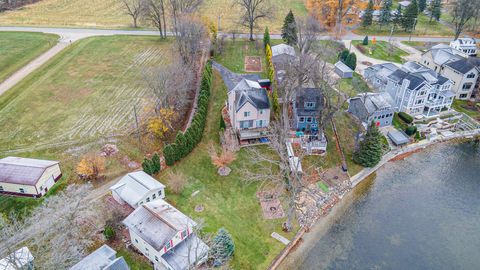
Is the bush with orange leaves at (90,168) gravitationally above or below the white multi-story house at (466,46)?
below

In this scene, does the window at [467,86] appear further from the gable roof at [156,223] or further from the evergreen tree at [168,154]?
the gable roof at [156,223]

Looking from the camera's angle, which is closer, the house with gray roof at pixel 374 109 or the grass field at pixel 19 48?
the house with gray roof at pixel 374 109

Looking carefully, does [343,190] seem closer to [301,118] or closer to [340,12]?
[301,118]

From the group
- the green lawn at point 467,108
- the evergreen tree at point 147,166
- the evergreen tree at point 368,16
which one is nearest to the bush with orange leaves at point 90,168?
the evergreen tree at point 147,166

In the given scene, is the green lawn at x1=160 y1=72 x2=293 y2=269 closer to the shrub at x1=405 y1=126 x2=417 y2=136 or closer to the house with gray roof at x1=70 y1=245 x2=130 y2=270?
the house with gray roof at x1=70 y1=245 x2=130 y2=270

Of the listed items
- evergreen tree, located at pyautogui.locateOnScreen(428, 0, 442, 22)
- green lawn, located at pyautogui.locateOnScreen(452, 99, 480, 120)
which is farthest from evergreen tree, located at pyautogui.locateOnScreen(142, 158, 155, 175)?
evergreen tree, located at pyautogui.locateOnScreen(428, 0, 442, 22)

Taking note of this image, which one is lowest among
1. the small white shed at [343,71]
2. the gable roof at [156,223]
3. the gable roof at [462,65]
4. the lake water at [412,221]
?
the lake water at [412,221]
